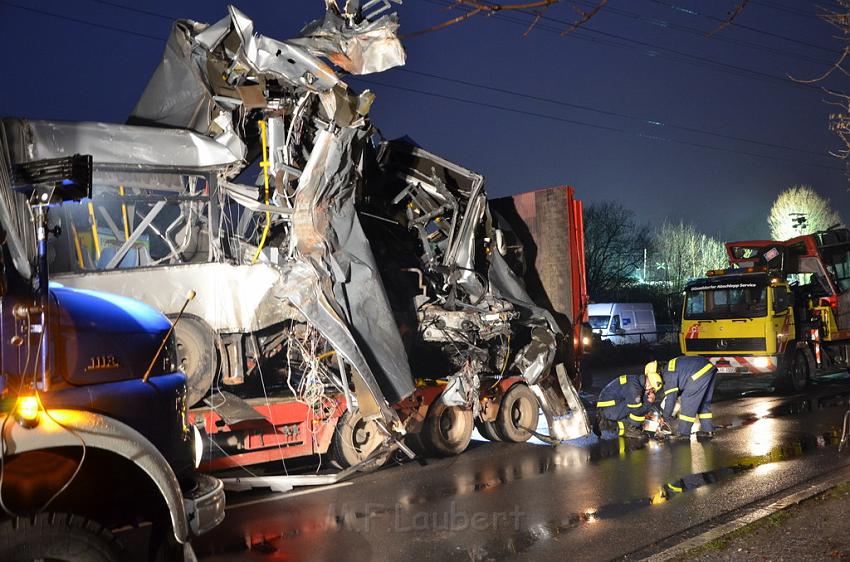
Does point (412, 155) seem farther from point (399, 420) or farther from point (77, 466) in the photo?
point (77, 466)

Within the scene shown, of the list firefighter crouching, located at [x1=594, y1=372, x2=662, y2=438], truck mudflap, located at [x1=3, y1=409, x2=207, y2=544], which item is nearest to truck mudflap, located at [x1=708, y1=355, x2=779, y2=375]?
firefighter crouching, located at [x1=594, y1=372, x2=662, y2=438]

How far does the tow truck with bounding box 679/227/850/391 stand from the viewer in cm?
1516

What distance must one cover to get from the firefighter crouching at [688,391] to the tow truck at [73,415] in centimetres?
729

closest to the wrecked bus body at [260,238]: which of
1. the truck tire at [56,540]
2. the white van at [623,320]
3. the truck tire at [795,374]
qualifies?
the truck tire at [56,540]

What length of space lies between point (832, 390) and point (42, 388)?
15.7 metres

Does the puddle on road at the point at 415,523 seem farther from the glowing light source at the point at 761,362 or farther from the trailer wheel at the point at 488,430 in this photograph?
the glowing light source at the point at 761,362

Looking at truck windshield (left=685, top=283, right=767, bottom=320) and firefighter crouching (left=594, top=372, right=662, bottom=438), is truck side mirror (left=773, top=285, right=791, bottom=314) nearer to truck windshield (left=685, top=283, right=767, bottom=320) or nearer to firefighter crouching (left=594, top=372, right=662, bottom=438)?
truck windshield (left=685, top=283, right=767, bottom=320)

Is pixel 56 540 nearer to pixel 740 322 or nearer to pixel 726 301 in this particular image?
pixel 740 322

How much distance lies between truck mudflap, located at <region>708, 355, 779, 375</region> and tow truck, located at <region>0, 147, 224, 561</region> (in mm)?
13236

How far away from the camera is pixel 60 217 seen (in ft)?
23.6

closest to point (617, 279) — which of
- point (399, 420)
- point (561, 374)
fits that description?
point (561, 374)

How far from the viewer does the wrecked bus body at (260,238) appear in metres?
7.32

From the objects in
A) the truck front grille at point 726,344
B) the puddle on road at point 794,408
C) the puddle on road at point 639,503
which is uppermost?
the truck front grille at point 726,344

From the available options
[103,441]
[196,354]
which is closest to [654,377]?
[196,354]
